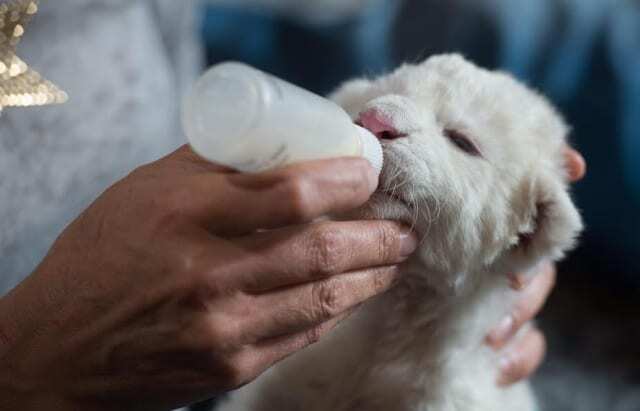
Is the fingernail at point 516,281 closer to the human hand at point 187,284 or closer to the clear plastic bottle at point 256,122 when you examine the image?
the human hand at point 187,284

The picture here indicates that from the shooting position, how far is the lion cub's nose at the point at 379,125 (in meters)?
0.78

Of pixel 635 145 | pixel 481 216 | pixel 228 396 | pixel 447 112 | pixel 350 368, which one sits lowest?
pixel 228 396

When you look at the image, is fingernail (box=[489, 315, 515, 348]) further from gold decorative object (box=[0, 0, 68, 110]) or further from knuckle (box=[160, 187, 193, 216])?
gold decorative object (box=[0, 0, 68, 110])

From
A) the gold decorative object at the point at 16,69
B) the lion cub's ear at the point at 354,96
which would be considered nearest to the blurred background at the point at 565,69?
the lion cub's ear at the point at 354,96

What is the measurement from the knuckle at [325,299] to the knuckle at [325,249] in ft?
0.07

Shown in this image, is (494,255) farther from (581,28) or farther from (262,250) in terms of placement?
(581,28)

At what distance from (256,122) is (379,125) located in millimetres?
247

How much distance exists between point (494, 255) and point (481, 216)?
0.07 m

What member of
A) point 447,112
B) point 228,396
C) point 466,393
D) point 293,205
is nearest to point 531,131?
point 447,112

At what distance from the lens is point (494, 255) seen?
916 millimetres

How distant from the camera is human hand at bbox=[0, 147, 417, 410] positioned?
633 millimetres

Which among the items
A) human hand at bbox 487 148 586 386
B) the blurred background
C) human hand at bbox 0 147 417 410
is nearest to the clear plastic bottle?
human hand at bbox 0 147 417 410

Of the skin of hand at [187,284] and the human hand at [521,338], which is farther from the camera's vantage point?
the human hand at [521,338]

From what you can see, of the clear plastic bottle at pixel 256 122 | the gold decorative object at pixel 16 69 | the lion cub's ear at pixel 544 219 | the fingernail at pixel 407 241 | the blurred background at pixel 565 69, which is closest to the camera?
the clear plastic bottle at pixel 256 122
